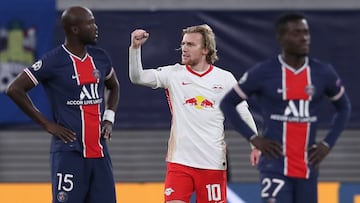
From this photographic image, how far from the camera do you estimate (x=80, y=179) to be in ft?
30.9

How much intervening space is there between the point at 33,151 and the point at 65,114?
6342 millimetres

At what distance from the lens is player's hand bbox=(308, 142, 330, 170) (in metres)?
8.27

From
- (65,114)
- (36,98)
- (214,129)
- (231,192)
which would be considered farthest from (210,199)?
(36,98)

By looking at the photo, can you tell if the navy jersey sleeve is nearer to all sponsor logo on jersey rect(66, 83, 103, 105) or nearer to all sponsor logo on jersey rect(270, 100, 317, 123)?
all sponsor logo on jersey rect(66, 83, 103, 105)

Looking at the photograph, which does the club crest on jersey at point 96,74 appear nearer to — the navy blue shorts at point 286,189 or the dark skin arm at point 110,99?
the dark skin arm at point 110,99

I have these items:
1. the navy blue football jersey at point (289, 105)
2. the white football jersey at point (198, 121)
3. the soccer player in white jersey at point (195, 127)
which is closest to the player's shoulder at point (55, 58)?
the soccer player in white jersey at point (195, 127)

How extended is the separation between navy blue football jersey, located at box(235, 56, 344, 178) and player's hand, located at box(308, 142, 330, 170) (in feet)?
0.10

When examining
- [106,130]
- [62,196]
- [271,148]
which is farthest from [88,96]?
[271,148]

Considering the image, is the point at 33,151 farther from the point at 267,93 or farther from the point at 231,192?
the point at 267,93

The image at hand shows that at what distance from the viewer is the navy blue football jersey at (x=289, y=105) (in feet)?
27.0

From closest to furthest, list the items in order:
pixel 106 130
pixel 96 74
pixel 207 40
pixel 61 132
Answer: pixel 61 132, pixel 96 74, pixel 106 130, pixel 207 40

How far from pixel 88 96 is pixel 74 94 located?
108 mm

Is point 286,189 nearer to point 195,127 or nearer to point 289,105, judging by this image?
point 289,105

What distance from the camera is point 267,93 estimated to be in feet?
27.1
